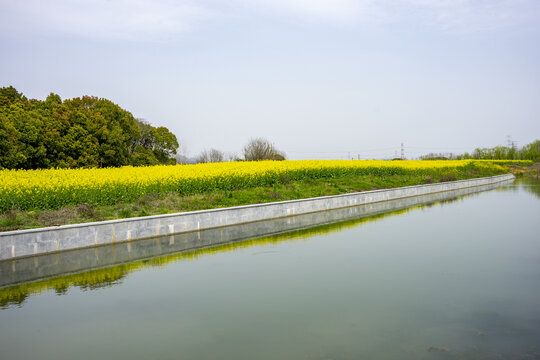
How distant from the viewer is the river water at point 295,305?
4.89 m

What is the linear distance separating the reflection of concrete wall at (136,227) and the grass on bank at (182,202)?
143cm

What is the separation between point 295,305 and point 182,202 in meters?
9.53

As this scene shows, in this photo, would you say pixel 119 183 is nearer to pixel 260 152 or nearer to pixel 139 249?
pixel 139 249

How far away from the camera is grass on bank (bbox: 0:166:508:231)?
11.6 m


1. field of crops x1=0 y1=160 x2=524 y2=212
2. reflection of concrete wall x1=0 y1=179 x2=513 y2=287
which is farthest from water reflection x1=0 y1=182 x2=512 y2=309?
field of crops x1=0 y1=160 x2=524 y2=212

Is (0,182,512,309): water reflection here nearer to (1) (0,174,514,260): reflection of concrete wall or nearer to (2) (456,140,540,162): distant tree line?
(1) (0,174,514,260): reflection of concrete wall

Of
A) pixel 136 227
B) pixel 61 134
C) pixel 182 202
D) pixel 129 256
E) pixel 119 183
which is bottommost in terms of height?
pixel 129 256

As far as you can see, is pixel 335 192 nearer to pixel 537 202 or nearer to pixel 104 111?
pixel 537 202

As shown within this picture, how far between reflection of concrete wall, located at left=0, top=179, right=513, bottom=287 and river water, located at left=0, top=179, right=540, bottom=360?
0.57m

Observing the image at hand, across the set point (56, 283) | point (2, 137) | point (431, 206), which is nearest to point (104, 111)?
point (2, 137)

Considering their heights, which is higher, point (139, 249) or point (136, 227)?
point (136, 227)

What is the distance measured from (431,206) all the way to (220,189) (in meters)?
9.60

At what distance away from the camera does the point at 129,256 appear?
9.79 meters

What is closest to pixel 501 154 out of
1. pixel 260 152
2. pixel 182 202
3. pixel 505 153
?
pixel 505 153
